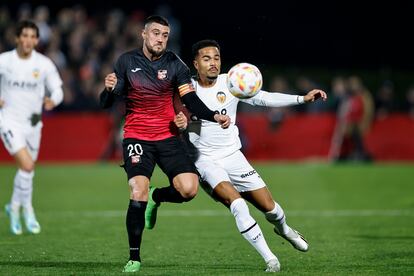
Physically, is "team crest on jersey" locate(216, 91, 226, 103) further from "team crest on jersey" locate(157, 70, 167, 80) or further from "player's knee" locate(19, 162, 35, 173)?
"player's knee" locate(19, 162, 35, 173)

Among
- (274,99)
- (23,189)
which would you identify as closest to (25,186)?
(23,189)

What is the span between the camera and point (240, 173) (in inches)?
409

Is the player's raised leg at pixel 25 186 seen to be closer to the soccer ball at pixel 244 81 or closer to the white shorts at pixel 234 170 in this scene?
the white shorts at pixel 234 170

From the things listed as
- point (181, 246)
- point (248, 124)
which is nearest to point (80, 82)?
point (248, 124)

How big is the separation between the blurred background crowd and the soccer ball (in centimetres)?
1585

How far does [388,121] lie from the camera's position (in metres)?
27.1

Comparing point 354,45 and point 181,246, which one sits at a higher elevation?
point 354,45

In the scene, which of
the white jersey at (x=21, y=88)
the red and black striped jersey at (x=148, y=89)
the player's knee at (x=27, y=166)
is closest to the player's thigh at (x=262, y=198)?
the red and black striped jersey at (x=148, y=89)

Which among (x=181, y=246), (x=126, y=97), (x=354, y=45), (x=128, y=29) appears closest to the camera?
(x=126, y=97)

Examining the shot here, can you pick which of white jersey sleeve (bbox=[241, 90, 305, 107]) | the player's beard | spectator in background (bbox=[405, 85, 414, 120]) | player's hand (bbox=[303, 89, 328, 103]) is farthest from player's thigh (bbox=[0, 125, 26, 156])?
spectator in background (bbox=[405, 85, 414, 120])

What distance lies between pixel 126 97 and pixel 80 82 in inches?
664

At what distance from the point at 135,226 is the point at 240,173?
53.8 inches

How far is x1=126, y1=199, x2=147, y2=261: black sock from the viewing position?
31.7 feet

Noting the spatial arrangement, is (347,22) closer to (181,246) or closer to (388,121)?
(388,121)
